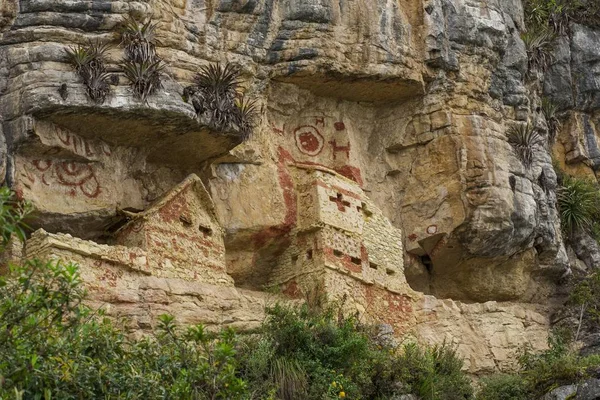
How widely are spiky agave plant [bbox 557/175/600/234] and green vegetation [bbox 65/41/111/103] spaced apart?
465 inches

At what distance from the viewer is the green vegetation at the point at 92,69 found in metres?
25.9

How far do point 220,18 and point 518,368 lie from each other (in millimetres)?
8548

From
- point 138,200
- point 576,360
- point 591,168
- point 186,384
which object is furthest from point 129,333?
point 591,168

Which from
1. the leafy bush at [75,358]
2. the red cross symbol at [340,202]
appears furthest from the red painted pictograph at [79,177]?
the leafy bush at [75,358]

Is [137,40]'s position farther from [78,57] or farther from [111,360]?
[111,360]

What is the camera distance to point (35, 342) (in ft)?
57.8

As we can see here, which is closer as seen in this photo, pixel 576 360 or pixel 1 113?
pixel 1 113

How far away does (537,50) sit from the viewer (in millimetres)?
34156

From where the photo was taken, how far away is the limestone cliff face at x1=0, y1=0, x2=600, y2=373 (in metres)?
26.0

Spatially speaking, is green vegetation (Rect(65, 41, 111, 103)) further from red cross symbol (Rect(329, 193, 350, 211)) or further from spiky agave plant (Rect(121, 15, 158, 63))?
red cross symbol (Rect(329, 193, 350, 211))

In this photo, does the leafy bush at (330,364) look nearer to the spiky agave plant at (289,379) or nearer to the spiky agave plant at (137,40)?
the spiky agave plant at (289,379)

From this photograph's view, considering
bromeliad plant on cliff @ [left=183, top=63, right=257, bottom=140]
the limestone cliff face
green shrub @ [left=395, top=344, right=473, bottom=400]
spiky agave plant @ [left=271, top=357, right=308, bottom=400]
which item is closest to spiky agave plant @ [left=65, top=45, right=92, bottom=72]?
the limestone cliff face

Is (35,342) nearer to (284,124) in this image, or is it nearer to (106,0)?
(106,0)

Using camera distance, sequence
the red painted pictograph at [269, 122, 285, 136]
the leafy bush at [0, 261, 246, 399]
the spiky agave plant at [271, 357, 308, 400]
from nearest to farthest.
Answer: the leafy bush at [0, 261, 246, 399]
the spiky agave plant at [271, 357, 308, 400]
the red painted pictograph at [269, 122, 285, 136]
